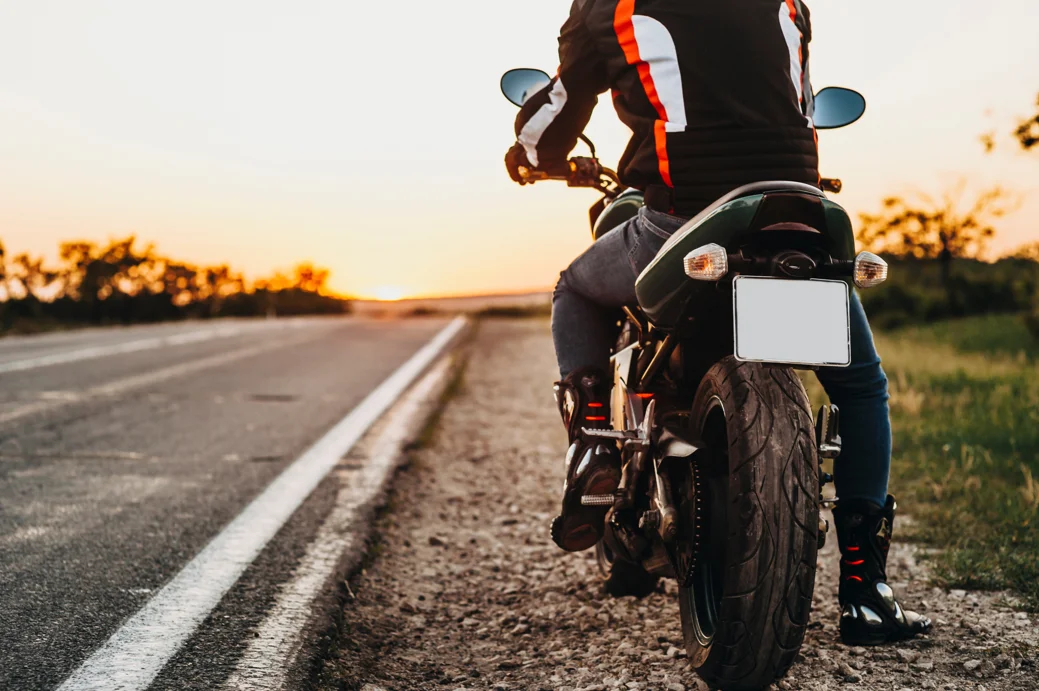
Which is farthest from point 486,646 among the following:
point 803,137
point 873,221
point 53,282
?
point 53,282

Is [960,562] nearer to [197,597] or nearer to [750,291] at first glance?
[750,291]

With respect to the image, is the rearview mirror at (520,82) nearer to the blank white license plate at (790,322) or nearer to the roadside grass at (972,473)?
the blank white license plate at (790,322)

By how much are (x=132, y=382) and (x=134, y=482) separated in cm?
401

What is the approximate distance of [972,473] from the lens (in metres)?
4.43

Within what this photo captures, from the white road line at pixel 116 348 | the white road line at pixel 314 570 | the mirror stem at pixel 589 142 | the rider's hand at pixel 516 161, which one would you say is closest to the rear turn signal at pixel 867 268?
the mirror stem at pixel 589 142

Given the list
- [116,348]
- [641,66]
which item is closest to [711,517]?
[641,66]

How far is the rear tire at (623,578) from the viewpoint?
2.90 m

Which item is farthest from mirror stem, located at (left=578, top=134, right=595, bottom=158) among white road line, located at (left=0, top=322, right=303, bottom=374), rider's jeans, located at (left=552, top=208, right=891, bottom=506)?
white road line, located at (left=0, top=322, right=303, bottom=374)

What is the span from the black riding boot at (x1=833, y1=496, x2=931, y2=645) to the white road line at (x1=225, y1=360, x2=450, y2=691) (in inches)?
61.6

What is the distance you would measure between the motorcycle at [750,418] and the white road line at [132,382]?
5064 millimetres

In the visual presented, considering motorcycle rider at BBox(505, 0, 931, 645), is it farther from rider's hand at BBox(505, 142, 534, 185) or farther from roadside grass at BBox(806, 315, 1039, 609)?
roadside grass at BBox(806, 315, 1039, 609)

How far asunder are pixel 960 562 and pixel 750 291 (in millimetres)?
1762

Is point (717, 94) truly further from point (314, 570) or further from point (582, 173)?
point (314, 570)

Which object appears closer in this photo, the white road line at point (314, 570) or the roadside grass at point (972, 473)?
the white road line at point (314, 570)
